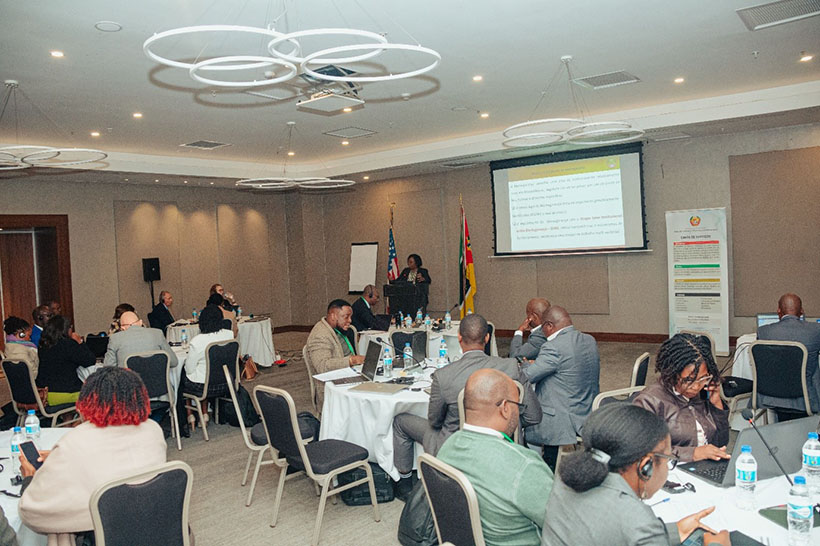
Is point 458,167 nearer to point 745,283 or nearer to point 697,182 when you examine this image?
point 697,182

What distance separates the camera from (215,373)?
6.39 m

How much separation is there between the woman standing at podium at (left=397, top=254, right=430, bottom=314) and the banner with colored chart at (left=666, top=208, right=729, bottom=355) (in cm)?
480

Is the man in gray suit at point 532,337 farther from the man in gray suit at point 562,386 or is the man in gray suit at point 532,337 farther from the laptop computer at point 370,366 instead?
the laptop computer at point 370,366

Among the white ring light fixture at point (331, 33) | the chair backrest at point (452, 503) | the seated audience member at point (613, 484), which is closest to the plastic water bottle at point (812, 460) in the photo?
the seated audience member at point (613, 484)

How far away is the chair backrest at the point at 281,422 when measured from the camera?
395 centimetres

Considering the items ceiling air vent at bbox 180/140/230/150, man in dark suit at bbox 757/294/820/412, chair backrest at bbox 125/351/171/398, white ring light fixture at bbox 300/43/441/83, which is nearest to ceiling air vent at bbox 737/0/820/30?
man in dark suit at bbox 757/294/820/412

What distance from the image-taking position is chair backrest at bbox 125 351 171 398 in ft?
19.0

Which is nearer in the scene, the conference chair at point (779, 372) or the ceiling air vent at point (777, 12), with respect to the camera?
the conference chair at point (779, 372)

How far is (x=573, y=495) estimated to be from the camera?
187 centimetres

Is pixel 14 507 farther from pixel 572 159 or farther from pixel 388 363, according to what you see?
pixel 572 159

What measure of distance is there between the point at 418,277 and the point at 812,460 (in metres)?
10.7

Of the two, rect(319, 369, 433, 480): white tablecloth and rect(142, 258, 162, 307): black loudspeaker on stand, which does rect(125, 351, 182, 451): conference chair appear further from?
rect(142, 258, 162, 307): black loudspeaker on stand

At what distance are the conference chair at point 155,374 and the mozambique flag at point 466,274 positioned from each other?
7.07 meters

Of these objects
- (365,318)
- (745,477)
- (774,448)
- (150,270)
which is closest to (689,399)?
(774,448)
